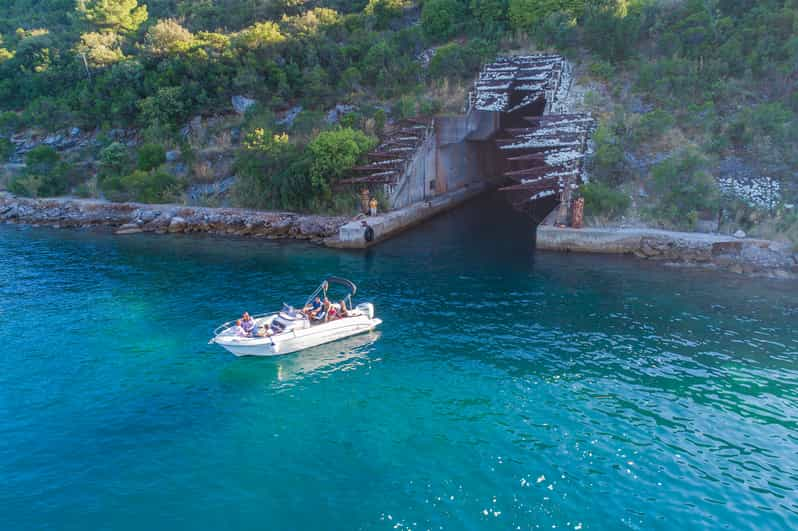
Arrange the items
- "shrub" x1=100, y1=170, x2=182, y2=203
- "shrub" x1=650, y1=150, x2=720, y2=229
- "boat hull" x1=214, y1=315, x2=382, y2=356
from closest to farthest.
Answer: "boat hull" x1=214, y1=315, x2=382, y2=356 < "shrub" x1=650, y1=150, x2=720, y2=229 < "shrub" x1=100, y1=170, x2=182, y2=203

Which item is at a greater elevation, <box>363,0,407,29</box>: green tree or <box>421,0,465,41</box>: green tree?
<box>363,0,407,29</box>: green tree

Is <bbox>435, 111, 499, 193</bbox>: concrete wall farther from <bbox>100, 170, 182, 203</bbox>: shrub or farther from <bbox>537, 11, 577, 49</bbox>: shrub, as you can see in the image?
<bbox>100, 170, 182, 203</bbox>: shrub

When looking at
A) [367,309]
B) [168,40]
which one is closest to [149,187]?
[168,40]

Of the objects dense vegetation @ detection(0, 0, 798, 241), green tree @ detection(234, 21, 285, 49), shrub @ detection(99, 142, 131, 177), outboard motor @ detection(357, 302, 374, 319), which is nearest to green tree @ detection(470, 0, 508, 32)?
dense vegetation @ detection(0, 0, 798, 241)

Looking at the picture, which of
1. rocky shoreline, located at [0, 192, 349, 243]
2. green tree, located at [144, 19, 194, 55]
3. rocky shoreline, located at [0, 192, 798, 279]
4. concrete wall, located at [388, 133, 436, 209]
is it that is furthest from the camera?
green tree, located at [144, 19, 194, 55]

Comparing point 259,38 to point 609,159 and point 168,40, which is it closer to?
point 168,40

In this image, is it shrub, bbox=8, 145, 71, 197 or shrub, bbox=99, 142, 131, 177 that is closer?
shrub, bbox=99, 142, 131, 177

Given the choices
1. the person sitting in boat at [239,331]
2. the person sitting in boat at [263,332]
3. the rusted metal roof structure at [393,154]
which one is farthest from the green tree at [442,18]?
the person sitting in boat at [239,331]
